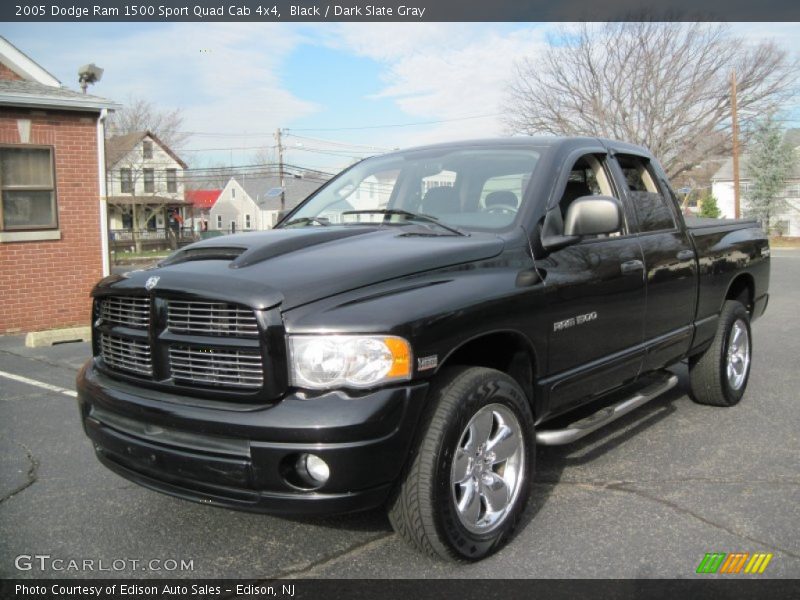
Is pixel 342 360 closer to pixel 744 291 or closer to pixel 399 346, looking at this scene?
pixel 399 346

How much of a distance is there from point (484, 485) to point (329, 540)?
0.77 metres

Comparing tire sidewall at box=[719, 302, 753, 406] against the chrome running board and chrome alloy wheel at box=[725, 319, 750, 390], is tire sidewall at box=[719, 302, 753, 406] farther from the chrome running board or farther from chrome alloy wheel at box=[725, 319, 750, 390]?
the chrome running board

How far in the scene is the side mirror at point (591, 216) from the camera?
143 inches

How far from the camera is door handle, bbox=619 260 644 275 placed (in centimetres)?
412

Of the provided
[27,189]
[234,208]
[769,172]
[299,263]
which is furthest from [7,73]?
[234,208]

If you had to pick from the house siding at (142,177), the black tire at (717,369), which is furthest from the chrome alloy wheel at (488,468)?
the house siding at (142,177)

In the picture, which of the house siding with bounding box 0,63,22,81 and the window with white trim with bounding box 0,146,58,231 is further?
the house siding with bounding box 0,63,22,81

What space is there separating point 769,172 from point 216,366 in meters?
44.0

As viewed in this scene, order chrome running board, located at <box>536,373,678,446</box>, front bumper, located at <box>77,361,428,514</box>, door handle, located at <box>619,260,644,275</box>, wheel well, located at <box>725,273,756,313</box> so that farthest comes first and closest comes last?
wheel well, located at <box>725,273,756,313</box>
door handle, located at <box>619,260,644,275</box>
chrome running board, located at <box>536,373,678,446</box>
front bumper, located at <box>77,361,428,514</box>

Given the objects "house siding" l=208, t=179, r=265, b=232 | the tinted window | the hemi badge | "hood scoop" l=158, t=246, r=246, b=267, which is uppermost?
"house siding" l=208, t=179, r=265, b=232

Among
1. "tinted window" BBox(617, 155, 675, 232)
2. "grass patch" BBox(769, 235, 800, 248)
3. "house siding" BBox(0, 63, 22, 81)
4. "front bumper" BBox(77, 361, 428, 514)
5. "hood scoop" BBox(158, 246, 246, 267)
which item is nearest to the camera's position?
"front bumper" BBox(77, 361, 428, 514)

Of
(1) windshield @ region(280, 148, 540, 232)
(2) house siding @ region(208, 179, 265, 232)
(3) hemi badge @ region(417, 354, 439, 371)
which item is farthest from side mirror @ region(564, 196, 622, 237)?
(2) house siding @ region(208, 179, 265, 232)

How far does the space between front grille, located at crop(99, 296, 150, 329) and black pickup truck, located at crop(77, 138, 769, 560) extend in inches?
0.4

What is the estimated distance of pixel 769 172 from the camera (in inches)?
1601
